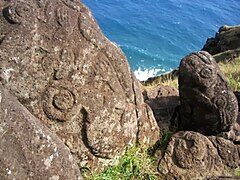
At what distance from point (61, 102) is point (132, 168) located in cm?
133

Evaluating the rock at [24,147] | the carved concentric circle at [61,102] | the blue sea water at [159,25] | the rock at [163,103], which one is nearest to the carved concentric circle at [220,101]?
the rock at [163,103]

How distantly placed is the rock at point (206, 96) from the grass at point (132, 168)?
3.55ft

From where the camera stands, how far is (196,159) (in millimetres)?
6113

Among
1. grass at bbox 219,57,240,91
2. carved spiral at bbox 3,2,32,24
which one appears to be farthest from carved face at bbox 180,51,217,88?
grass at bbox 219,57,240,91

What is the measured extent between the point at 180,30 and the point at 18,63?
147 ft

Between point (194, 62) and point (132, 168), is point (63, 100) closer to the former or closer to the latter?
point (132, 168)

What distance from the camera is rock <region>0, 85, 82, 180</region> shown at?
10.9ft

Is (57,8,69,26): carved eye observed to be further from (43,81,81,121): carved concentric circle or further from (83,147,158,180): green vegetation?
(83,147,158,180): green vegetation

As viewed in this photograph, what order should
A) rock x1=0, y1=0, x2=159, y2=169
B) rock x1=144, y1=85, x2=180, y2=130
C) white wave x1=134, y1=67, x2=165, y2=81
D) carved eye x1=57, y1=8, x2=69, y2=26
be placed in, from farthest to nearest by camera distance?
white wave x1=134, y1=67, x2=165, y2=81 → rock x1=144, y1=85, x2=180, y2=130 → carved eye x1=57, y1=8, x2=69, y2=26 → rock x1=0, y1=0, x2=159, y2=169

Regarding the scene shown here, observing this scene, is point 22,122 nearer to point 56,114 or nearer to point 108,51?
point 56,114

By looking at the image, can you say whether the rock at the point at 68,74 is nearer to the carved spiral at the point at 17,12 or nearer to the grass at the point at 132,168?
the carved spiral at the point at 17,12

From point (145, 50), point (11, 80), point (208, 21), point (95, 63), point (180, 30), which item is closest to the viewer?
point (11, 80)

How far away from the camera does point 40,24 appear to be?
5.37m

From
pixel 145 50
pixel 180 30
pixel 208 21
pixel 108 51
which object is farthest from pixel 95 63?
pixel 208 21
